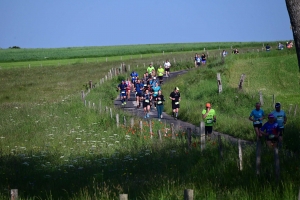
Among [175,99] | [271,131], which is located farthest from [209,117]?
[175,99]

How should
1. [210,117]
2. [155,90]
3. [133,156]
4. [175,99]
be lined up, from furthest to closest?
[155,90], [175,99], [210,117], [133,156]

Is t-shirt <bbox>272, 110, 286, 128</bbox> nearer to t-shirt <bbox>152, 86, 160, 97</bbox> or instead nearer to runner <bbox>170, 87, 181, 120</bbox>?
runner <bbox>170, 87, 181, 120</bbox>

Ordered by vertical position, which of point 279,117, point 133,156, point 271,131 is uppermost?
point 279,117

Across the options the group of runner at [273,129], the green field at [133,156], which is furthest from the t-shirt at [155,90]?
the group of runner at [273,129]

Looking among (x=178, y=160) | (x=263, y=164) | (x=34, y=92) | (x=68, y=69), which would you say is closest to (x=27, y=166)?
(x=178, y=160)

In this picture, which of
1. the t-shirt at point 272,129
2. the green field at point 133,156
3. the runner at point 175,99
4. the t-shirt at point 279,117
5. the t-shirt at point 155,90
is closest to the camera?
the green field at point 133,156

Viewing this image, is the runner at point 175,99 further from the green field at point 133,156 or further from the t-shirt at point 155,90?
the t-shirt at point 155,90

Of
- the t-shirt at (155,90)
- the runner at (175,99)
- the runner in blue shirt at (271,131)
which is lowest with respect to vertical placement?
the runner at (175,99)

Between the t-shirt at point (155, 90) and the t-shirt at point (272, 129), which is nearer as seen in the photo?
the t-shirt at point (272, 129)

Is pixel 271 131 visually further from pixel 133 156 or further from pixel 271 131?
pixel 133 156

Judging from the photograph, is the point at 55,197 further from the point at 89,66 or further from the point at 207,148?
the point at 89,66

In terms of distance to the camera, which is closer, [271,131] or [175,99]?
[271,131]

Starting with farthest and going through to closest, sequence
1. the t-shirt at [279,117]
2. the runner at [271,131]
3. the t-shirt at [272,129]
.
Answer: the t-shirt at [279,117] → the t-shirt at [272,129] → the runner at [271,131]

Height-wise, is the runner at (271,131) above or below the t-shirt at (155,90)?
above
